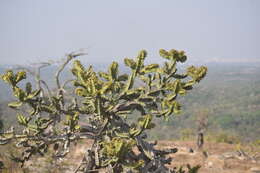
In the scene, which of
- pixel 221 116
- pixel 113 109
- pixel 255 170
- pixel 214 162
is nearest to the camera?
pixel 113 109

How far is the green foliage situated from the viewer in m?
2.83

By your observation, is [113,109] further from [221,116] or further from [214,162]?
[221,116]

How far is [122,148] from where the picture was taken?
7.60 feet

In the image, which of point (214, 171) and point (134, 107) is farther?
point (214, 171)

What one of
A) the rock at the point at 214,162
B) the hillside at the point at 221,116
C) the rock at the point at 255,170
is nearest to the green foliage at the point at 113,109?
the rock at the point at 255,170

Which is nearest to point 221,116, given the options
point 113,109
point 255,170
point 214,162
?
point 214,162

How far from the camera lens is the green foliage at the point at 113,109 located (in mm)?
2830

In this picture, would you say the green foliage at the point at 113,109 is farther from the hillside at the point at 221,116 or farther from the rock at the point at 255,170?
the hillside at the point at 221,116

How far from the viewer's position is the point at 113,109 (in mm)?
3002

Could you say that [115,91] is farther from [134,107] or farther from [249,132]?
[249,132]

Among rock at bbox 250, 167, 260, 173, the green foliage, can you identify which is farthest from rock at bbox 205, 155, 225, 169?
the green foliage

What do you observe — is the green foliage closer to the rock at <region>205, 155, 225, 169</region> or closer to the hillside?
the rock at <region>205, 155, 225, 169</region>

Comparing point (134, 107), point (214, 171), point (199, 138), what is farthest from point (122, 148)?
point (199, 138)

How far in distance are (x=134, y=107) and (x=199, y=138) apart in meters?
15.3
